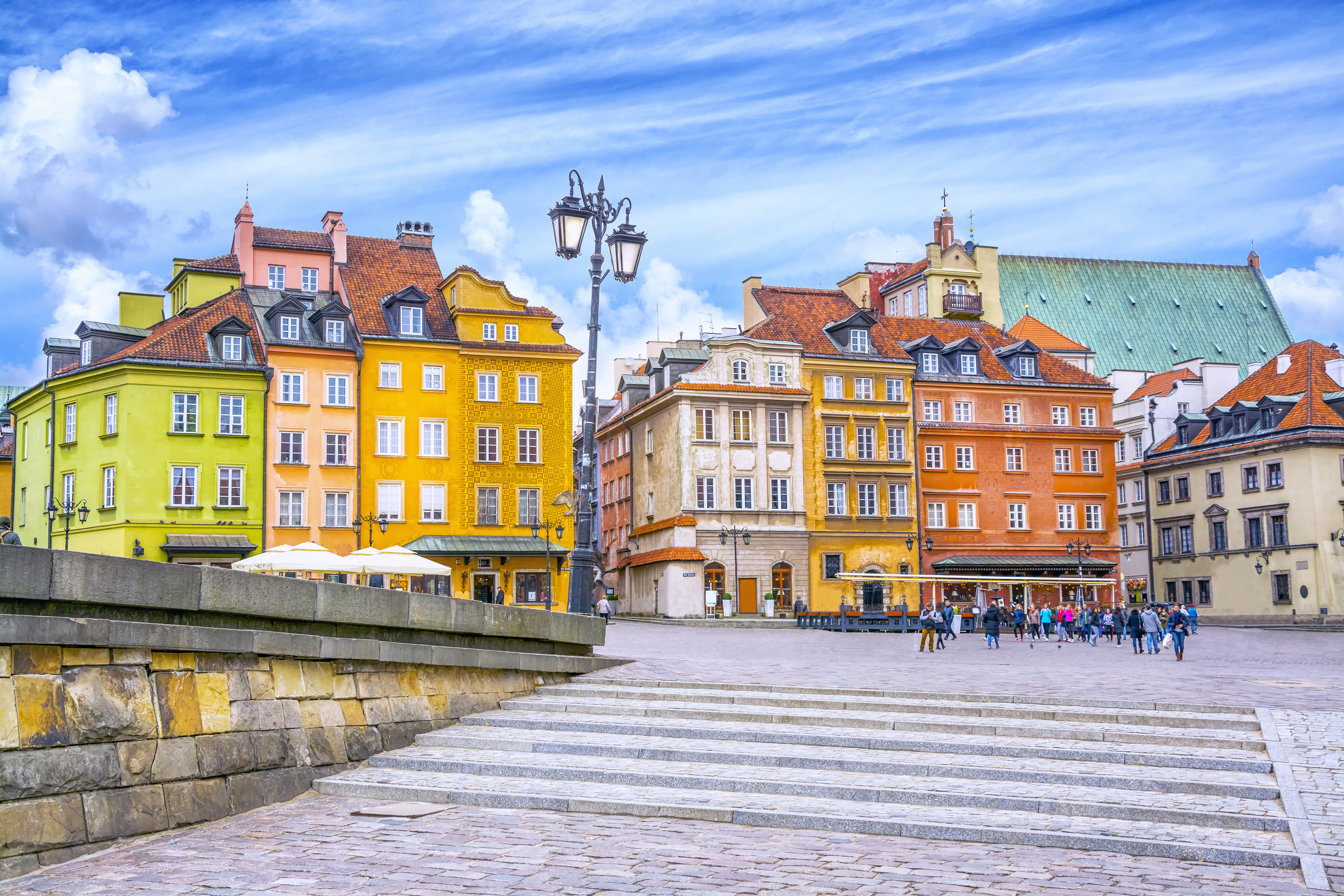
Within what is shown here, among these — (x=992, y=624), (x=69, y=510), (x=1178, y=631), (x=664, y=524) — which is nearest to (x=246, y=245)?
(x=69, y=510)

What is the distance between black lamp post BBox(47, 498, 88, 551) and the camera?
5125cm

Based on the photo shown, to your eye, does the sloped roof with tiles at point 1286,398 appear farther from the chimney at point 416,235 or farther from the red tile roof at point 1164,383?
the chimney at point 416,235

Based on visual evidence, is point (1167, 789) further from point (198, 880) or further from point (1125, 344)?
point (1125, 344)

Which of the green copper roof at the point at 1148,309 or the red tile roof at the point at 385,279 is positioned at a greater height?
the green copper roof at the point at 1148,309

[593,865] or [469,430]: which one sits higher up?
[469,430]

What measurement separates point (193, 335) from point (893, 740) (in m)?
46.1

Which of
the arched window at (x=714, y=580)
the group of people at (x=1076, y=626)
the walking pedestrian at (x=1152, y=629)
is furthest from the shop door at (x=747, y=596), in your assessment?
the walking pedestrian at (x=1152, y=629)

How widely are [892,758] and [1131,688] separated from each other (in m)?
6.50

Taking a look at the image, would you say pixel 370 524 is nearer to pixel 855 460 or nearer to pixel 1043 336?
pixel 855 460

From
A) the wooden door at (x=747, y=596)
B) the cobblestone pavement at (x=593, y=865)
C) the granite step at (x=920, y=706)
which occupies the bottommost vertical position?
the cobblestone pavement at (x=593, y=865)

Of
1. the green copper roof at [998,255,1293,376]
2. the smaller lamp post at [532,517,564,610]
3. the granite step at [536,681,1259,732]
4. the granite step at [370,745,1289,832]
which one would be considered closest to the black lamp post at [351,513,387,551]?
the smaller lamp post at [532,517,564,610]

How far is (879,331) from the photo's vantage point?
67250 millimetres

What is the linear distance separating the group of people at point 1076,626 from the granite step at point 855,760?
17.8 metres

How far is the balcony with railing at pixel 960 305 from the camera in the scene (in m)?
82.7
